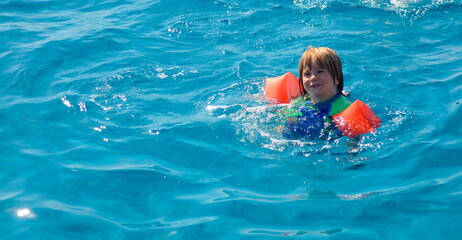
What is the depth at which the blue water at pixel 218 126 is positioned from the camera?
4.80 meters

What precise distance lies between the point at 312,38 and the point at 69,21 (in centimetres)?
398

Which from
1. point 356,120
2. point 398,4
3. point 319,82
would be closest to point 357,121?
point 356,120

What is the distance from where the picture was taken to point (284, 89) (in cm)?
704

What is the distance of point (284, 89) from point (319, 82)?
73 centimetres

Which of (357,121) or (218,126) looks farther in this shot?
(218,126)

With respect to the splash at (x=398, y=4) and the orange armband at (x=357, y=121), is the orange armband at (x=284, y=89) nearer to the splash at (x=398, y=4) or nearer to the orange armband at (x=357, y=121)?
the orange armband at (x=357, y=121)

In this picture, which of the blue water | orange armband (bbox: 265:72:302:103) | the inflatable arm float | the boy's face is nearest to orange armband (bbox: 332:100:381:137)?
the inflatable arm float

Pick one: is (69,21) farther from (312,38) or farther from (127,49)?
(312,38)

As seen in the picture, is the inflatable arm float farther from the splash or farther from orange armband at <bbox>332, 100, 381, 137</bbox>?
the splash

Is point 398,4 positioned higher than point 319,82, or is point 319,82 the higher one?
point 398,4

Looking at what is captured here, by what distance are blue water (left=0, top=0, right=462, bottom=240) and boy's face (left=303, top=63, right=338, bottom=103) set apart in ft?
1.82

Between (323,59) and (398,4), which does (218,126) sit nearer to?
(323,59)

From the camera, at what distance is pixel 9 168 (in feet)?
18.2

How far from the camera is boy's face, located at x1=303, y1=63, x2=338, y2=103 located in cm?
635
